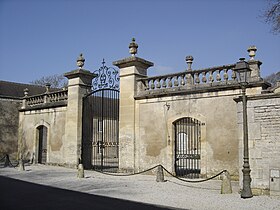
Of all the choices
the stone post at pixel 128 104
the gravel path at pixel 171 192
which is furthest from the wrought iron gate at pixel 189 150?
the stone post at pixel 128 104

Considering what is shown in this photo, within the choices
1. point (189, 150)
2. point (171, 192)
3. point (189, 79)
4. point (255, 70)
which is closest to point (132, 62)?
point (189, 79)

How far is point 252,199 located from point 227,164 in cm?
320

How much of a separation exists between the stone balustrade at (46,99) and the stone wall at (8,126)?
174 inches

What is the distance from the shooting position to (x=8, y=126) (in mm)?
23469

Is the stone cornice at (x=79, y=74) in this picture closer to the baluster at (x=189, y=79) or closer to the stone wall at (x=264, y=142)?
the baluster at (x=189, y=79)

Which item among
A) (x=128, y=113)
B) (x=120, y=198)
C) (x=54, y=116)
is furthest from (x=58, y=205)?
(x=54, y=116)

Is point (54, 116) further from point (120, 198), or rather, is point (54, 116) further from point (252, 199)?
point (252, 199)

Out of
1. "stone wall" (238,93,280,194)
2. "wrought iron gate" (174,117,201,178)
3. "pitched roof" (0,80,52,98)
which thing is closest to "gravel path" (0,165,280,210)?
"stone wall" (238,93,280,194)

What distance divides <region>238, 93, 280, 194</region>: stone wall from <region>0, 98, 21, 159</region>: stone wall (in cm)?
1880

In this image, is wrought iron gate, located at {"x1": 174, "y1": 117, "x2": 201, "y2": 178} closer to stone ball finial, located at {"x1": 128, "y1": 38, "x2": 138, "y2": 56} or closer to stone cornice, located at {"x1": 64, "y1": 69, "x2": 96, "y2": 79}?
stone ball finial, located at {"x1": 128, "y1": 38, "x2": 138, "y2": 56}

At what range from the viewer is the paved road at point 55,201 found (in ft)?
22.5

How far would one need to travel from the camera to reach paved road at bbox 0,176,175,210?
22.5 ft

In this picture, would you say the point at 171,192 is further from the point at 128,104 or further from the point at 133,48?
the point at 133,48

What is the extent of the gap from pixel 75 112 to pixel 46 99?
3.24 metres
